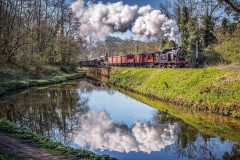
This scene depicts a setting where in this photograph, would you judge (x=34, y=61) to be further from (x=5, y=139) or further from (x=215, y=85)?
(x=5, y=139)

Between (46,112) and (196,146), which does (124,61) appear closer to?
(46,112)

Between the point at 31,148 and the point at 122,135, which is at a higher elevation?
the point at 31,148

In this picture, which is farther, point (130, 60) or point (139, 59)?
point (130, 60)

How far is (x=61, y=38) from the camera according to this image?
75875mm

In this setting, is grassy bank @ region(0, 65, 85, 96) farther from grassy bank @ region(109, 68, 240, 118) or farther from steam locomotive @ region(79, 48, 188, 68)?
steam locomotive @ region(79, 48, 188, 68)

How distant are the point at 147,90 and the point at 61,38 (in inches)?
1482

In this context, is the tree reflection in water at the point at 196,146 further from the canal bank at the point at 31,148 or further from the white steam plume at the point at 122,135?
the canal bank at the point at 31,148

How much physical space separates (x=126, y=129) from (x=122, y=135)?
6.04 feet

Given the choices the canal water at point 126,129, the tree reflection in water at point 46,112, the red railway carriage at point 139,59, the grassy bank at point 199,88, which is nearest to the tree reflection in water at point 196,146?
the canal water at point 126,129

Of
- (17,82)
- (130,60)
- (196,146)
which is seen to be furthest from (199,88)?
(130,60)

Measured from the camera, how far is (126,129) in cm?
2403

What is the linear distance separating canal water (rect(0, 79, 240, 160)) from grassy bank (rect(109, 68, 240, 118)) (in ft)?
7.04

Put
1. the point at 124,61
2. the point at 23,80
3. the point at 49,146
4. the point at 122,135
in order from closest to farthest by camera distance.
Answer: the point at 49,146
the point at 122,135
the point at 23,80
the point at 124,61

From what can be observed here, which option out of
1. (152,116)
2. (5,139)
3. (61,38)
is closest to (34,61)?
(61,38)
